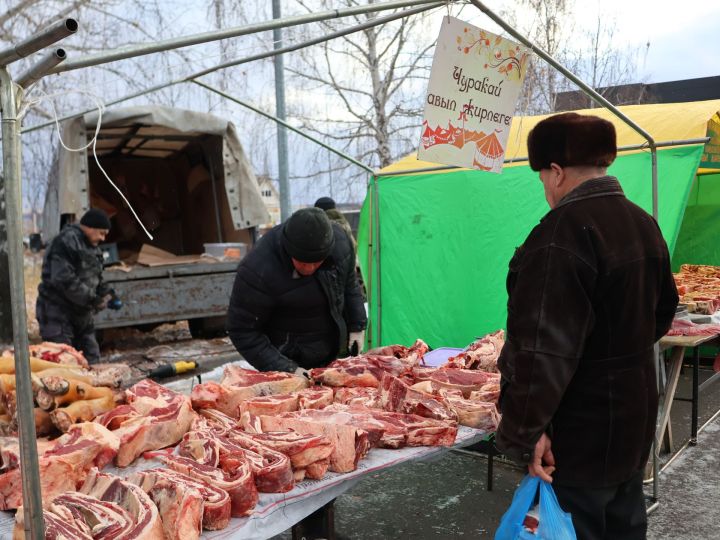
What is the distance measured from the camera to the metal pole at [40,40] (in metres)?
1.57

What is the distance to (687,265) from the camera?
28.0ft

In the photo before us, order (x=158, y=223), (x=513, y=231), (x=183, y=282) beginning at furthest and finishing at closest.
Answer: (x=158, y=223), (x=183, y=282), (x=513, y=231)

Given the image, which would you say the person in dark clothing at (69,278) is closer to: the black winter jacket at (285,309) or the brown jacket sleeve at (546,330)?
the black winter jacket at (285,309)

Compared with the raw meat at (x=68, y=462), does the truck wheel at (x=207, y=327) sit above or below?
below

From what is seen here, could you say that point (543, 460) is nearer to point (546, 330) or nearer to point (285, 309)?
point (546, 330)

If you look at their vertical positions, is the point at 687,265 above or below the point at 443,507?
above

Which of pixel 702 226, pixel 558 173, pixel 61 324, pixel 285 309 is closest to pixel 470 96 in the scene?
pixel 558 173

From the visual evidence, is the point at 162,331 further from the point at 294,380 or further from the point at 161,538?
the point at 161,538

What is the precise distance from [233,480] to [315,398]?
43.3 inches

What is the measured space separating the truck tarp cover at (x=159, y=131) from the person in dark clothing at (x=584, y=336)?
712cm

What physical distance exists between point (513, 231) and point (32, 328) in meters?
9.32

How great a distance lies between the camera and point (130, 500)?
2.25 m

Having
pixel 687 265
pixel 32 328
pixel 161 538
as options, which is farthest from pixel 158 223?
pixel 161 538

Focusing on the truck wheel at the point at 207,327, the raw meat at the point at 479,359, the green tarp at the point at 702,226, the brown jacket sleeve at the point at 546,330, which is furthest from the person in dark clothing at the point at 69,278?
the green tarp at the point at 702,226
